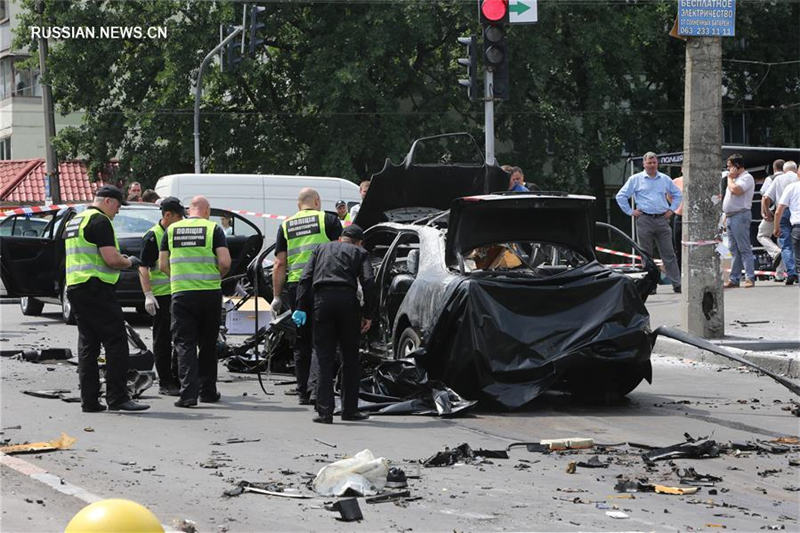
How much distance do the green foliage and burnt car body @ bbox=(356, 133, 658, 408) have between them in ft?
84.3

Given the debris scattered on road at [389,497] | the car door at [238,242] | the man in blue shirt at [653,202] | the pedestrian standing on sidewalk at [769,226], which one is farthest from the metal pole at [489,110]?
the debris scattered on road at [389,497]

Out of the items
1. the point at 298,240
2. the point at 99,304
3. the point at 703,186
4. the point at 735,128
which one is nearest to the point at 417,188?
the point at 298,240

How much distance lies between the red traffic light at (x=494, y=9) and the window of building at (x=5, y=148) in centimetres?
4170

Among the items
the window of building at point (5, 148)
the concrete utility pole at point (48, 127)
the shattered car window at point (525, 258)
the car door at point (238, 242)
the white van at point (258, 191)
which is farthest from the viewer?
the window of building at point (5, 148)

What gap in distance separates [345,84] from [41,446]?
1151 inches

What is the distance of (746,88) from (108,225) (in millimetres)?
39522

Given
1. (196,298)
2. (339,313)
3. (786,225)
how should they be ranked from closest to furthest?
(339,313), (196,298), (786,225)

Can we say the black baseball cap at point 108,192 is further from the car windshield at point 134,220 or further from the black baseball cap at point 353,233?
the car windshield at point 134,220

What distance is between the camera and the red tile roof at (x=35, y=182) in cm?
4672

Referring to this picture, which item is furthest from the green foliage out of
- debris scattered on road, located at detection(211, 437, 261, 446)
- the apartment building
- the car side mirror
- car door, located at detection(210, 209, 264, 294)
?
debris scattered on road, located at detection(211, 437, 261, 446)

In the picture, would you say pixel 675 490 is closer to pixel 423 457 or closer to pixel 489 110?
pixel 423 457

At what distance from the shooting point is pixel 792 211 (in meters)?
18.3

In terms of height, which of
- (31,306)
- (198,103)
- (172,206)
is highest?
(198,103)

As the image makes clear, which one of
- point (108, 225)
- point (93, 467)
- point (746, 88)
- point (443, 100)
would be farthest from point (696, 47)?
point (746, 88)
